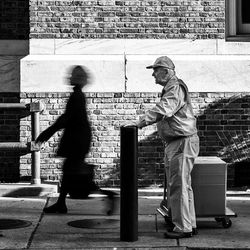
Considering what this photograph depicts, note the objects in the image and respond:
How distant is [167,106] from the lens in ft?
25.1

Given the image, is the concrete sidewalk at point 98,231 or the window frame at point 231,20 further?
the window frame at point 231,20

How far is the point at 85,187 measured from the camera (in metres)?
9.03

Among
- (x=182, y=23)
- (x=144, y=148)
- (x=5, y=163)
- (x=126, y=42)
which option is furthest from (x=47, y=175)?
(x=182, y=23)

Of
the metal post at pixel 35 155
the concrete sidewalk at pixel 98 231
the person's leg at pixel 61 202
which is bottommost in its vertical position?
the concrete sidewalk at pixel 98 231

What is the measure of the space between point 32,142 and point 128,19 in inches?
101

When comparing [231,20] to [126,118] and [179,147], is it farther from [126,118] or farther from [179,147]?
[179,147]

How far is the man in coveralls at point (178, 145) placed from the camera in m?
7.75

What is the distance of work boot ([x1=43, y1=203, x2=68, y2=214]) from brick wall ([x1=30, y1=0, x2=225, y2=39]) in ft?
11.5

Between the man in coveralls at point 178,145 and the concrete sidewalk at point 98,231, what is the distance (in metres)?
0.23

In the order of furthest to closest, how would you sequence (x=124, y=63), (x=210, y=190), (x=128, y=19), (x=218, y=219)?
1. (x=128, y=19)
2. (x=124, y=63)
3. (x=218, y=219)
4. (x=210, y=190)

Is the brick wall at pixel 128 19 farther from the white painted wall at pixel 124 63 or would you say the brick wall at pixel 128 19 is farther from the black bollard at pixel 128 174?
the black bollard at pixel 128 174

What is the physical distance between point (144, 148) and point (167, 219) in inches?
141

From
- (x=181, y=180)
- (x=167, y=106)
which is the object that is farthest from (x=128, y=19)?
(x=181, y=180)

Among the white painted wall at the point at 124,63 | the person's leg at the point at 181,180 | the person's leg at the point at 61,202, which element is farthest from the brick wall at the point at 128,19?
the person's leg at the point at 181,180
